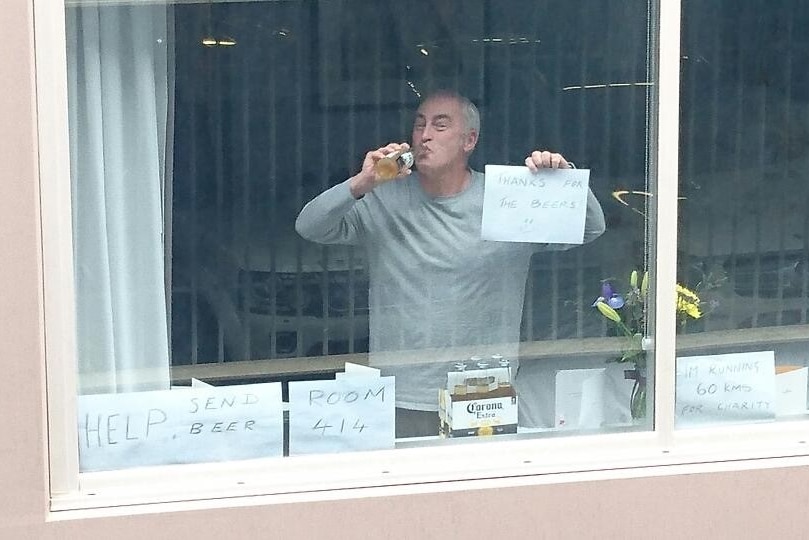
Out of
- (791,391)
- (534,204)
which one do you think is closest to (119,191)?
(534,204)

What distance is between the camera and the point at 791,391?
331 centimetres

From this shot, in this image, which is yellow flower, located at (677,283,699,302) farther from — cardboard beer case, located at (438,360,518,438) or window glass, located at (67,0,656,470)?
cardboard beer case, located at (438,360,518,438)

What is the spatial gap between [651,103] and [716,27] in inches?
10.9

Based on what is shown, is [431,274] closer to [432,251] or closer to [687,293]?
[432,251]

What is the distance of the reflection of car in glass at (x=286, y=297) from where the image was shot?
295 cm

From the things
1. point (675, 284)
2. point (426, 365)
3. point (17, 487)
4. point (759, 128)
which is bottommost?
point (17, 487)

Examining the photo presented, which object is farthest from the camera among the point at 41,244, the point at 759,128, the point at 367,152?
the point at 759,128

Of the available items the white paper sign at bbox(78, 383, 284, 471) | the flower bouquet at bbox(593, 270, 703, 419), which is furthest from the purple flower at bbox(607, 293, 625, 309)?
the white paper sign at bbox(78, 383, 284, 471)

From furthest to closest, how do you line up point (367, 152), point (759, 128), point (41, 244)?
point (759, 128), point (367, 152), point (41, 244)

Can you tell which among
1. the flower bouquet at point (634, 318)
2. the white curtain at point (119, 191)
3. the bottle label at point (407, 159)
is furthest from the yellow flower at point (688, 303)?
the white curtain at point (119, 191)

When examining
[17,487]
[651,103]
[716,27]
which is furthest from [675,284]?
[17,487]

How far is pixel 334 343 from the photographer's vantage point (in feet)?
9.95

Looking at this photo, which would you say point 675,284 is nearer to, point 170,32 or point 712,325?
point 712,325

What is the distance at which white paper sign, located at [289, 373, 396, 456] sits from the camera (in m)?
2.98
